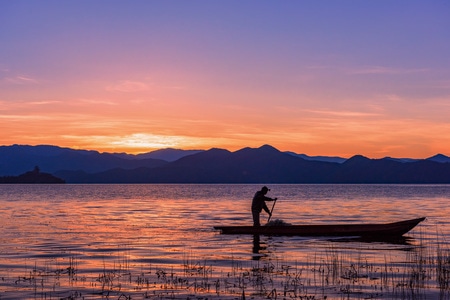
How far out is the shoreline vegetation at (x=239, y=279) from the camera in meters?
15.9

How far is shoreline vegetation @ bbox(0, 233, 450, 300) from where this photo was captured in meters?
15.9

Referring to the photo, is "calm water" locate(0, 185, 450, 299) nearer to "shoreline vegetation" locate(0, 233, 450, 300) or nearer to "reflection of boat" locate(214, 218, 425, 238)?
"shoreline vegetation" locate(0, 233, 450, 300)

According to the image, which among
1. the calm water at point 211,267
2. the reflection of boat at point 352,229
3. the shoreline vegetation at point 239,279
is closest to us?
the shoreline vegetation at point 239,279

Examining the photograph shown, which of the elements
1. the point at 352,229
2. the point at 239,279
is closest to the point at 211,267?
the point at 239,279

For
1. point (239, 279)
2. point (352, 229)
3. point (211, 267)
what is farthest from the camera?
point (352, 229)

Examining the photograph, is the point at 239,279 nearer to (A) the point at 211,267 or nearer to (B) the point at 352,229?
(A) the point at 211,267

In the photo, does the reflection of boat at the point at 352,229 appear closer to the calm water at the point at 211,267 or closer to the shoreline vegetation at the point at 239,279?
the calm water at the point at 211,267

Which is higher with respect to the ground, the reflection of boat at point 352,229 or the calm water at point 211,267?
the reflection of boat at point 352,229

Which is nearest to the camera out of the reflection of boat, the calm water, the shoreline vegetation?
the shoreline vegetation

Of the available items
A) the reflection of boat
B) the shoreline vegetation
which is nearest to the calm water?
the shoreline vegetation

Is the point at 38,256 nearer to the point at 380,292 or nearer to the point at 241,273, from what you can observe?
the point at 241,273

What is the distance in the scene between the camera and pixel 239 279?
18.0 metres

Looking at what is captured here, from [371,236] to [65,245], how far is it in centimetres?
1562

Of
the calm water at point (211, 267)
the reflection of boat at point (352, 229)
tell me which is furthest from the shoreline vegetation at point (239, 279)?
the reflection of boat at point (352, 229)
